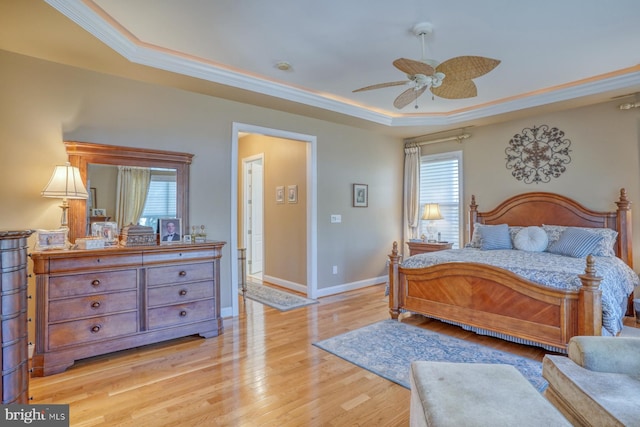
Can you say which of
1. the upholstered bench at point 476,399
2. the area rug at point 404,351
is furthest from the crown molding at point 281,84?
the upholstered bench at point 476,399

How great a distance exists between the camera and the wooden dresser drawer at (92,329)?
2.58 meters

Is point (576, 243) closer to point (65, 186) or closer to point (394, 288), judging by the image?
point (394, 288)

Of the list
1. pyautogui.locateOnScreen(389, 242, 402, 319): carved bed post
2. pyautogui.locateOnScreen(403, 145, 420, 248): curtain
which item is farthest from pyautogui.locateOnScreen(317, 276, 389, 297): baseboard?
pyautogui.locateOnScreen(389, 242, 402, 319): carved bed post

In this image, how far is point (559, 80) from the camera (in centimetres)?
380

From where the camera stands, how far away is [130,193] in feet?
11.0

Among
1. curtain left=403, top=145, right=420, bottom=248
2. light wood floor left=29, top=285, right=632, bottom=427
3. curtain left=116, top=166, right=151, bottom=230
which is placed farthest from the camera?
curtain left=403, top=145, right=420, bottom=248

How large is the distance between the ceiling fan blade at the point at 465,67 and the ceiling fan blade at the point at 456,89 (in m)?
0.12

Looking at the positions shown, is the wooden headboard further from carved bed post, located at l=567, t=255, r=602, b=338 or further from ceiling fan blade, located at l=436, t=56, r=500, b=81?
ceiling fan blade, located at l=436, t=56, r=500, b=81

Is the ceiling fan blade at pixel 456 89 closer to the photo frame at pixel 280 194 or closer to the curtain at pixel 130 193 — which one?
the curtain at pixel 130 193

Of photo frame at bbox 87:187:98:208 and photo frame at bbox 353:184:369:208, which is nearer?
photo frame at bbox 87:187:98:208

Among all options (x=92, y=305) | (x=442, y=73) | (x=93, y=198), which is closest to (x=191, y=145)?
(x=93, y=198)

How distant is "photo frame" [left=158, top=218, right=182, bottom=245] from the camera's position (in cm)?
340

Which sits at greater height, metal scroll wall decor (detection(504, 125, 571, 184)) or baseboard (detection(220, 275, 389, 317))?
metal scroll wall decor (detection(504, 125, 571, 184))

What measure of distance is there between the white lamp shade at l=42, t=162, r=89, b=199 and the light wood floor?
1409mm
